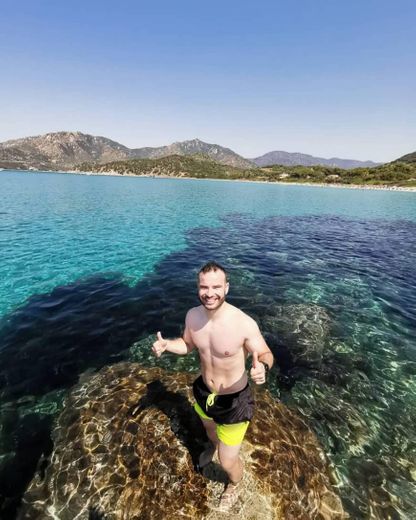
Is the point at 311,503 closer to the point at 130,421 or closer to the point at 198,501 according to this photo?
the point at 198,501

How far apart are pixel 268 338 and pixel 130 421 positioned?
6147 millimetres

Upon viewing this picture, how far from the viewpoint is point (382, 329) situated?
11828 mm

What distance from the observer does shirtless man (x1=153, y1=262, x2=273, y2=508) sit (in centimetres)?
373

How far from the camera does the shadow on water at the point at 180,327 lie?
6738mm

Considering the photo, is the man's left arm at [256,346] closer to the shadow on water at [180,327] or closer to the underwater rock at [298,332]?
the shadow on water at [180,327]

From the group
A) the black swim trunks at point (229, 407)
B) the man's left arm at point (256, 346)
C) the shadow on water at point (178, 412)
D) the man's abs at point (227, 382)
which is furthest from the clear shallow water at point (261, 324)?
the man's left arm at point (256, 346)

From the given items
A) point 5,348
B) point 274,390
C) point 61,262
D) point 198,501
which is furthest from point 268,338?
point 61,262

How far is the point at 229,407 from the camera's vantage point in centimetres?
401

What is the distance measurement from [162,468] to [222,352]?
3.07 metres

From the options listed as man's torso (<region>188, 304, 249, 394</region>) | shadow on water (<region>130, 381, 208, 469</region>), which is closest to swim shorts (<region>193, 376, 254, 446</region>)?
man's torso (<region>188, 304, 249, 394</region>)

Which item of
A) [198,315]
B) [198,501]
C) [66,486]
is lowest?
[66,486]

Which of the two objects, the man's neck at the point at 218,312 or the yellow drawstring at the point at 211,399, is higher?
the man's neck at the point at 218,312

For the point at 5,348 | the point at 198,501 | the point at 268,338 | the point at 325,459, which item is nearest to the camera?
the point at 198,501

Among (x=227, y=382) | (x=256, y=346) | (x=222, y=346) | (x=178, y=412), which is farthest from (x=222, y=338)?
(x=178, y=412)
